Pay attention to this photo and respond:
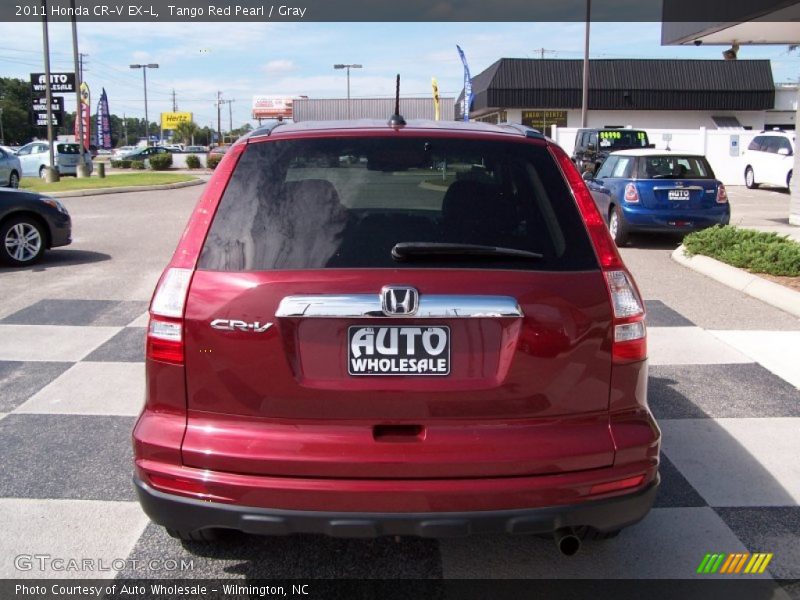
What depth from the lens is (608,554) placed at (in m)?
3.45

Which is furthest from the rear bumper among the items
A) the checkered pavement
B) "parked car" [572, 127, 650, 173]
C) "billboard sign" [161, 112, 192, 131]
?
"billboard sign" [161, 112, 192, 131]

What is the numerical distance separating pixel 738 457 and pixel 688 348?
2.39m

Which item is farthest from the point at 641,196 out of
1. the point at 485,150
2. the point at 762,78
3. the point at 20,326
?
the point at 762,78

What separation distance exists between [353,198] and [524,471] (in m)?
1.31

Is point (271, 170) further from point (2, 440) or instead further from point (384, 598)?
point (2, 440)

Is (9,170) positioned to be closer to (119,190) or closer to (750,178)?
(119,190)

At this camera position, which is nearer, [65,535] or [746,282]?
[65,535]

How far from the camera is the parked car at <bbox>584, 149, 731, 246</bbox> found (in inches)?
510

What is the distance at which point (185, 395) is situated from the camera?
2738 mm

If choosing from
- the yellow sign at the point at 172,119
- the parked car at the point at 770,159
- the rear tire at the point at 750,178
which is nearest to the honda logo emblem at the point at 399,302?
the parked car at the point at 770,159

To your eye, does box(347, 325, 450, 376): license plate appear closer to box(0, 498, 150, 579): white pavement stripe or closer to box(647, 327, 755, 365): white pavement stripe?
box(0, 498, 150, 579): white pavement stripe

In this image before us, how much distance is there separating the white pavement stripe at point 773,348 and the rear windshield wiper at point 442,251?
400cm

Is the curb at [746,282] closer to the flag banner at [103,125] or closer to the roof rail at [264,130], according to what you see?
the roof rail at [264,130]
